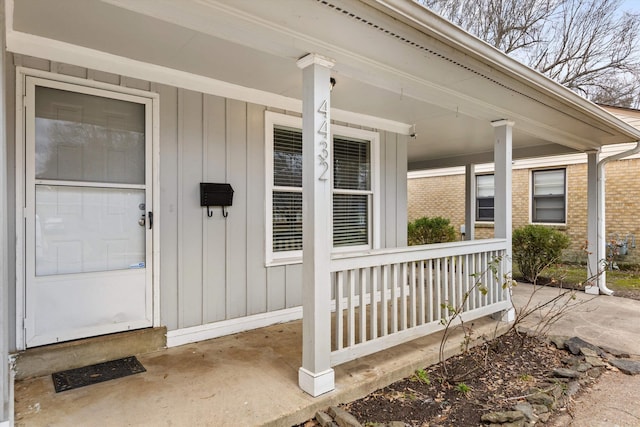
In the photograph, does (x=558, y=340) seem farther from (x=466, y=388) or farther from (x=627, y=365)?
(x=466, y=388)

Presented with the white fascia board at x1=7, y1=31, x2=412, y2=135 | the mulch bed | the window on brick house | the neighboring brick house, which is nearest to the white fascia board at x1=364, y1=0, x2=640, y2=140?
the white fascia board at x1=7, y1=31, x2=412, y2=135

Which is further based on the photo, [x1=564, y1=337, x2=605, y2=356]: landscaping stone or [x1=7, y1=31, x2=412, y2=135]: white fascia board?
[x1=564, y1=337, x2=605, y2=356]: landscaping stone

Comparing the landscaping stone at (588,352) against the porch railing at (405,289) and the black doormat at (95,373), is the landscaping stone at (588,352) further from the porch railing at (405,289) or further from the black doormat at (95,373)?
the black doormat at (95,373)

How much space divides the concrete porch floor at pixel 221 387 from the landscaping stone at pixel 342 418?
0.07 metres

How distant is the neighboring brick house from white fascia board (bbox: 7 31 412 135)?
7.17 m

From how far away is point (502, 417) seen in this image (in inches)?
87.1

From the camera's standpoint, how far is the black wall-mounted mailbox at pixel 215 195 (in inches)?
128

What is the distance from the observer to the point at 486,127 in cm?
500

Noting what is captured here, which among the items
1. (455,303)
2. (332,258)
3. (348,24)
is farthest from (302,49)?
(455,303)

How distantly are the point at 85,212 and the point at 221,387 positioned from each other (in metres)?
1.70

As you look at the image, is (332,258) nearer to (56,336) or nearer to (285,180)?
(285,180)

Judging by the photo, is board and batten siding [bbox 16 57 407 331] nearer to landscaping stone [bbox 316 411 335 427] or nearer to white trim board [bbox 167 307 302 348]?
white trim board [bbox 167 307 302 348]

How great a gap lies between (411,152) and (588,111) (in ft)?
11.5

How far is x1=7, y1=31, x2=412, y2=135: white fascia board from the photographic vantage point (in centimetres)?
250
